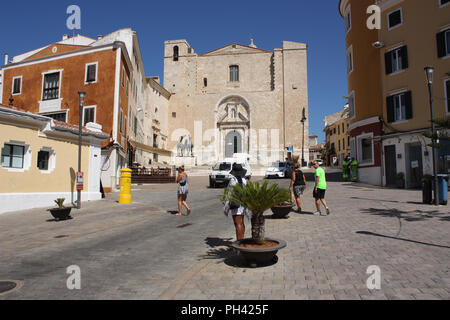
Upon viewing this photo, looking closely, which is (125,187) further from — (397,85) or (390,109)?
(397,85)

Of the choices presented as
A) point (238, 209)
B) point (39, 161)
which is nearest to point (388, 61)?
point (238, 209)

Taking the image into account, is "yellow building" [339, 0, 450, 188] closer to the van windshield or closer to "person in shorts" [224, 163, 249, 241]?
the van windshield

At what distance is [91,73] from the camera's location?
73.2ft

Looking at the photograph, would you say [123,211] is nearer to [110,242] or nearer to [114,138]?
[110,242]

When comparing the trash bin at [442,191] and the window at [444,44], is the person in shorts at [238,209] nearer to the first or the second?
the trash bin at [442,191]

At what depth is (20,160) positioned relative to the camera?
13141 mm

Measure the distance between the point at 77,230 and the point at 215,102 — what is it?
41978 millimetres

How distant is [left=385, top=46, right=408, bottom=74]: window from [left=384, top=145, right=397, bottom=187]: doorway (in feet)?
16.3

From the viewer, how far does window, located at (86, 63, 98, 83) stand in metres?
22.2

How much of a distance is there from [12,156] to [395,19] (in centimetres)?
2294

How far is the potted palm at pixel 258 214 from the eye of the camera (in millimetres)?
4993

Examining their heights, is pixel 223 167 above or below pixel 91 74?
below
